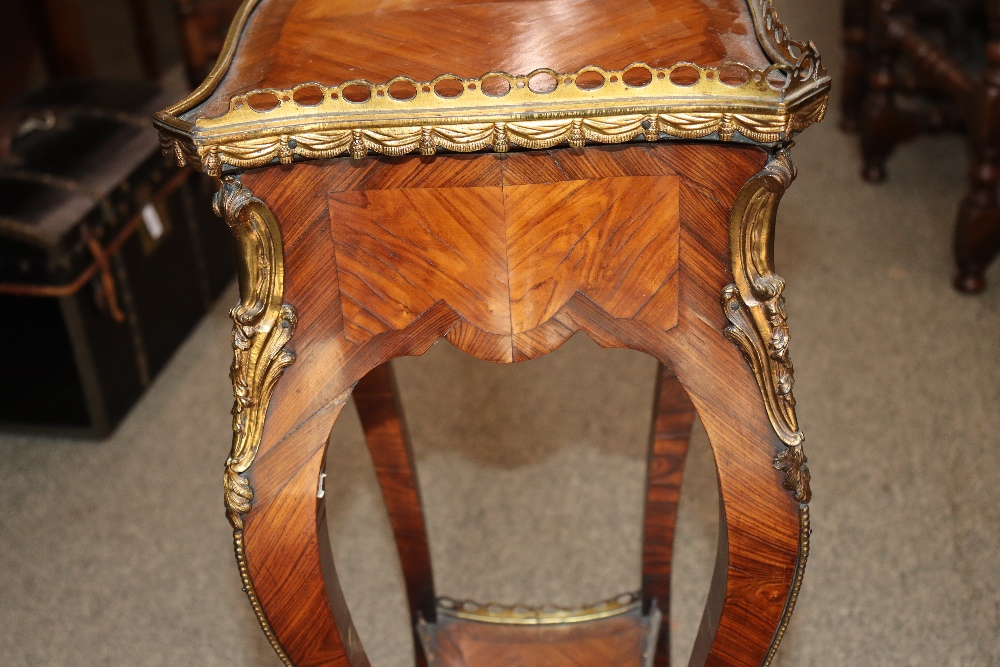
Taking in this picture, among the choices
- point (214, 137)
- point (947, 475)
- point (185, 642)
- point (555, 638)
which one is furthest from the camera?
point (947, 475)

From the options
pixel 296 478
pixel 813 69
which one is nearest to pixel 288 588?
pixel 296 478

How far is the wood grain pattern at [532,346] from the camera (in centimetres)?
65

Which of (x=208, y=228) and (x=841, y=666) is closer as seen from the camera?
(x=841, y=666)

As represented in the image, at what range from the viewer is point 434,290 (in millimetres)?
681

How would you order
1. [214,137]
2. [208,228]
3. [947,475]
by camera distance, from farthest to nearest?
[208,228] → [947,475] → [214,137]

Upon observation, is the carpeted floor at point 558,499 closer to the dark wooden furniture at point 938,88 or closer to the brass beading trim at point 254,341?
the dark wooden furniture at point 938,88

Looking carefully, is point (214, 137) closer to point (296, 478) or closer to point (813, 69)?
point (296, 478)

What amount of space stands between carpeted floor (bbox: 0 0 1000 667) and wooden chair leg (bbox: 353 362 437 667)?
15 cm

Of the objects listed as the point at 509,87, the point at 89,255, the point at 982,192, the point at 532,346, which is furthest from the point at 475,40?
the point at 982,192

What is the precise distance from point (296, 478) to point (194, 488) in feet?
3.22

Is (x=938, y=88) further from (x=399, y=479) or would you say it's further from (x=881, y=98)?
(x=399, y=479)

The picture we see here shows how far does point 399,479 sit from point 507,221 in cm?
54

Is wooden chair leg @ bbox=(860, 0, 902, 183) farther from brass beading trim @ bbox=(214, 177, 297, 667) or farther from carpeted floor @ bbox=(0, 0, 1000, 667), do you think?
brass beading trim @ bbox=(214, 177, 297, 667)

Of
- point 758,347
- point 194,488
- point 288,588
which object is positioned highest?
point 758,347
